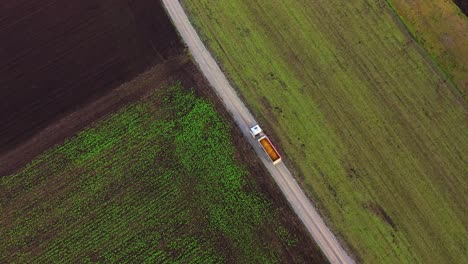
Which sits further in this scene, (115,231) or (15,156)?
(15,156)

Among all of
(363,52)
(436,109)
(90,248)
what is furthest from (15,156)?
(436,109)

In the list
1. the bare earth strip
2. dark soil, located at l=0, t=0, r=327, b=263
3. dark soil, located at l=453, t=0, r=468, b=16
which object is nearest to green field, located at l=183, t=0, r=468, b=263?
dark soil, located at l=0, t=0, r=327, b=263

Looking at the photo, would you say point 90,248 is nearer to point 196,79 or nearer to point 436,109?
point 196,79

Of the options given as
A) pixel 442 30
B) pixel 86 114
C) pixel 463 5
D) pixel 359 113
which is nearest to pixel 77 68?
pixel 86 114

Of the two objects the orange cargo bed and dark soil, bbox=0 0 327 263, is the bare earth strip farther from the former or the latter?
the orange cargo bed

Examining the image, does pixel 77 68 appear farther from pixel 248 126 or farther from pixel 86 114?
pixel 248 126

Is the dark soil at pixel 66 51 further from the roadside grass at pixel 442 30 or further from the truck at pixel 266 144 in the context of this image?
the roadside grass at pixel 442 30
